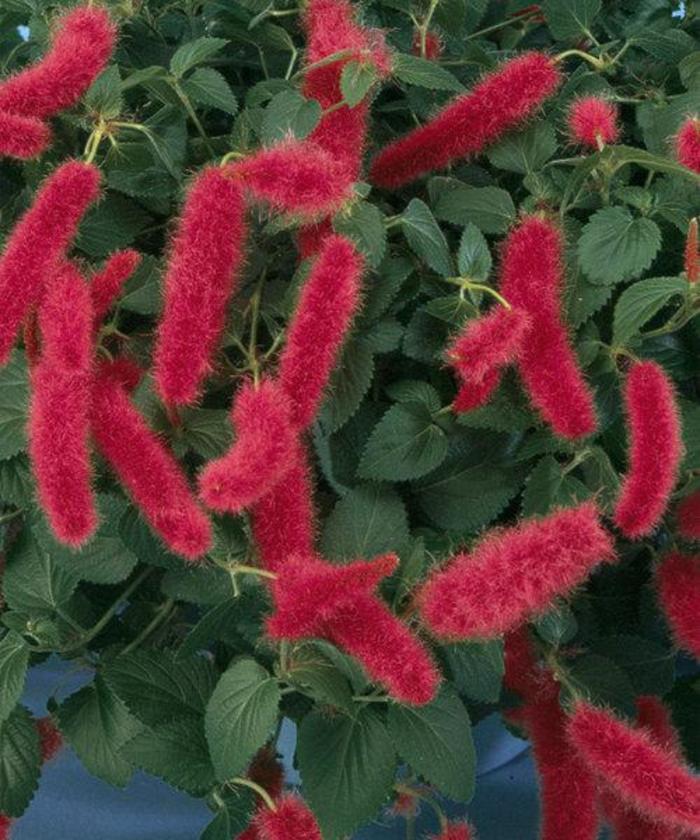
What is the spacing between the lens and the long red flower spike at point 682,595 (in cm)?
57

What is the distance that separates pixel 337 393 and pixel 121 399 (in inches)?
4.0

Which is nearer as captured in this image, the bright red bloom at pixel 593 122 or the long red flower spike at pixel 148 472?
the long red flower spike at pixel 148 472

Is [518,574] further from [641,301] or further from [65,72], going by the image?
[65,72]

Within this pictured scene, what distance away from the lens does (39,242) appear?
496 mm

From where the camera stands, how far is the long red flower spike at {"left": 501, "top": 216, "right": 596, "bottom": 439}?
1.68ft

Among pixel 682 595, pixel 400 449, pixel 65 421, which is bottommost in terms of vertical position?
pixel 682 595

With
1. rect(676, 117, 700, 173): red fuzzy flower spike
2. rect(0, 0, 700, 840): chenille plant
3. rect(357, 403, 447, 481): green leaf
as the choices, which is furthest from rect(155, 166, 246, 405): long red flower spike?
rect(676, 117, 700, 173): red fuzzy flower spike

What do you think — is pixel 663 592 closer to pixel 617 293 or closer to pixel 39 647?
pixel 617 293

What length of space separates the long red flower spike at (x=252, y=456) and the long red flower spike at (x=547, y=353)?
110mm

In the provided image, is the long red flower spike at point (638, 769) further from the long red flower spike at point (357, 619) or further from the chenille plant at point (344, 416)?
the long red flower spike at point (357, 619)

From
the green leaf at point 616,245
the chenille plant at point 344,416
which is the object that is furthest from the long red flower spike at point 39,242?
the green leaf at point 616,245

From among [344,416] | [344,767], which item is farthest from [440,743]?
[344,416]

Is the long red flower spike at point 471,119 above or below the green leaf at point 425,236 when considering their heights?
above

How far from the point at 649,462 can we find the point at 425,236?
5.8 inches
